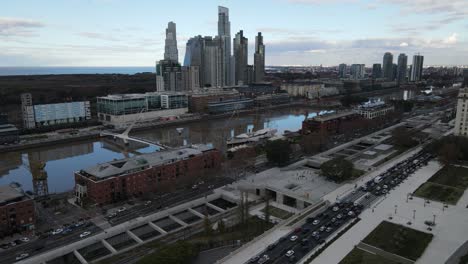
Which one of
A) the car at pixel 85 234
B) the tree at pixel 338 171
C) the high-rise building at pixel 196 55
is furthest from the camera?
the high-rise building at pixel 196 55

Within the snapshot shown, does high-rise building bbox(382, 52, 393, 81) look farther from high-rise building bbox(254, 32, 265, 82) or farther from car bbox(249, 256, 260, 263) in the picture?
car bbox(249, 256, 260, 263)

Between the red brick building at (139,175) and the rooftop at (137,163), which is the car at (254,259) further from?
the rooftop at (137,163)

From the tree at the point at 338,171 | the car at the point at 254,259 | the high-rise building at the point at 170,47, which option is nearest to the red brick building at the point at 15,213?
the car at the point at 254,259

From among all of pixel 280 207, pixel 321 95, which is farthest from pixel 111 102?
pixel 321 95

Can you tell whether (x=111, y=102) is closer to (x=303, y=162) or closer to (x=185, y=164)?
(x=185, y=164)

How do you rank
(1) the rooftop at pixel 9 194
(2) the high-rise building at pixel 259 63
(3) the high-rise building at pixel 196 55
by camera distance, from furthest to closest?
(2) the high-rise building at pixel 259 63 < (3) the high-rise building at pixel 196 55 < (1) the rooftop at pixel 9 194

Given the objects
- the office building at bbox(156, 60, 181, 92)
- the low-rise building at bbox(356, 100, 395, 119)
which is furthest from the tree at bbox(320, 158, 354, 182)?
the office building at bbox(156, 60, 181, 92)

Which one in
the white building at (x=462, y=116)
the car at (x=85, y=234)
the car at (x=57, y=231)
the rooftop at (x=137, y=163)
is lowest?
the car at (x=85, y=234)
